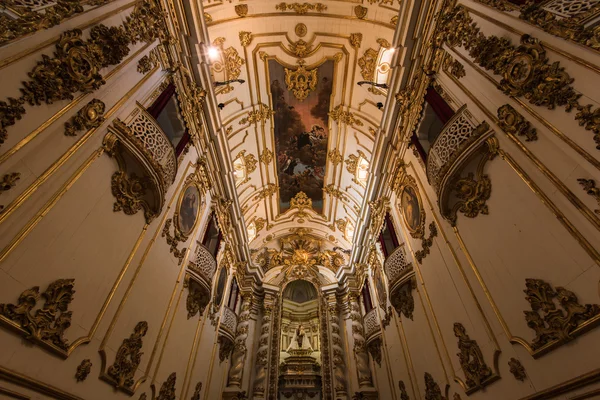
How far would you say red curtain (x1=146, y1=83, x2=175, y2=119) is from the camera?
5417mm

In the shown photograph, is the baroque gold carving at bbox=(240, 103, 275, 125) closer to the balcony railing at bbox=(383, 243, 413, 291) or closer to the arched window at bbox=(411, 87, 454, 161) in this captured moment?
the arched window at bbox=(411, 87, 454, 161)

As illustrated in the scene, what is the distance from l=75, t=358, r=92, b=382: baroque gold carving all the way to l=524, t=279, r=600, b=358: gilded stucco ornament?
5310 millimetres

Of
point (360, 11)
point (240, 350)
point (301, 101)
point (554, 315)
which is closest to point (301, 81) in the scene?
point (301, 101)

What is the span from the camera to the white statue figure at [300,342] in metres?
12.9

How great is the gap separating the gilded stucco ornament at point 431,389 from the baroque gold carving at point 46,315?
611cm

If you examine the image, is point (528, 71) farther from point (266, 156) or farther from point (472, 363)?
point (266, 156)

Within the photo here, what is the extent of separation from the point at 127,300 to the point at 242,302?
28.2ft

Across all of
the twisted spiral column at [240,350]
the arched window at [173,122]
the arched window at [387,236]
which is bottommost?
the twisted spiral column at [240,350]

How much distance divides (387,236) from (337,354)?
5.93 meters

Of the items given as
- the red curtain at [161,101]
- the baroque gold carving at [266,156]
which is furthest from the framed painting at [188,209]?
the baroque gold carving at [266,156]

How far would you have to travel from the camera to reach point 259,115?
430 inches

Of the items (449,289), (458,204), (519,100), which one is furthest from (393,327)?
(519,100)

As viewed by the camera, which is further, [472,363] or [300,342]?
[300,342]

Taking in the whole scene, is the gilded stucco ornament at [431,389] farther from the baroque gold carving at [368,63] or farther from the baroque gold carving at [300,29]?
the baroque gold carving at [300,29]
